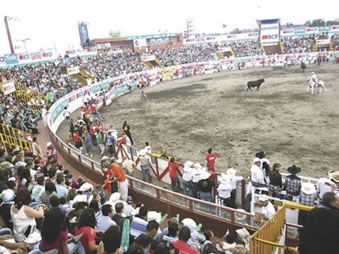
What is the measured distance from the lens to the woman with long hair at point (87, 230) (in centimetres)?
448

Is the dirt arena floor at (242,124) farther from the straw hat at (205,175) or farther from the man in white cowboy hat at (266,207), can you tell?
the man in white cowboy hat at (266,207)

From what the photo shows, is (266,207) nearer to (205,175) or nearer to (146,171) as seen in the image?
(205,175)

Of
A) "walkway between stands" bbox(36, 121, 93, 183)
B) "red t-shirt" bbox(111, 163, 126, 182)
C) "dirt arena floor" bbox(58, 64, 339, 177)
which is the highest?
"red t-shirt" bbox(111, 163, 126, 182)

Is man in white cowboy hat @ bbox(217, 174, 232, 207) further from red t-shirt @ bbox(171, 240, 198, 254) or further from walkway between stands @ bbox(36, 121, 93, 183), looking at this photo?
walkway between stands @ bbox(36, 121, 93, 183)

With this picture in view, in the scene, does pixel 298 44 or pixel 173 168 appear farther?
pixel 298 44

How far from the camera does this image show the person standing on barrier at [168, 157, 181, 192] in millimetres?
9695

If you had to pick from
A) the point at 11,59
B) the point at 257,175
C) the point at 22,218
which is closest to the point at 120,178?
the point at 22,218

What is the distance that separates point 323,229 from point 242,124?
14182 millimetres

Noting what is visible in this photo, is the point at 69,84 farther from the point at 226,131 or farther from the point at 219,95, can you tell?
the point at 226,131

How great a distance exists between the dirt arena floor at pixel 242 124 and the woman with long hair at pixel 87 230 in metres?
7.90

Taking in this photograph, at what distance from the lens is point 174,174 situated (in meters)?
9.78

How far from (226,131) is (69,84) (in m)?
22.2

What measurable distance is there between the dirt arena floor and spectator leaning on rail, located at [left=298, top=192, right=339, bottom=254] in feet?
25.1

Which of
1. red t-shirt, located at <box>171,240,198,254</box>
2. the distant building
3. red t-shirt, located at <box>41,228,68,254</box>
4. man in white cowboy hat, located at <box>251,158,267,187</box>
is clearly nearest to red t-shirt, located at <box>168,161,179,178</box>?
man in white cowboy hat, located at <box>251,158,267,187</box>
